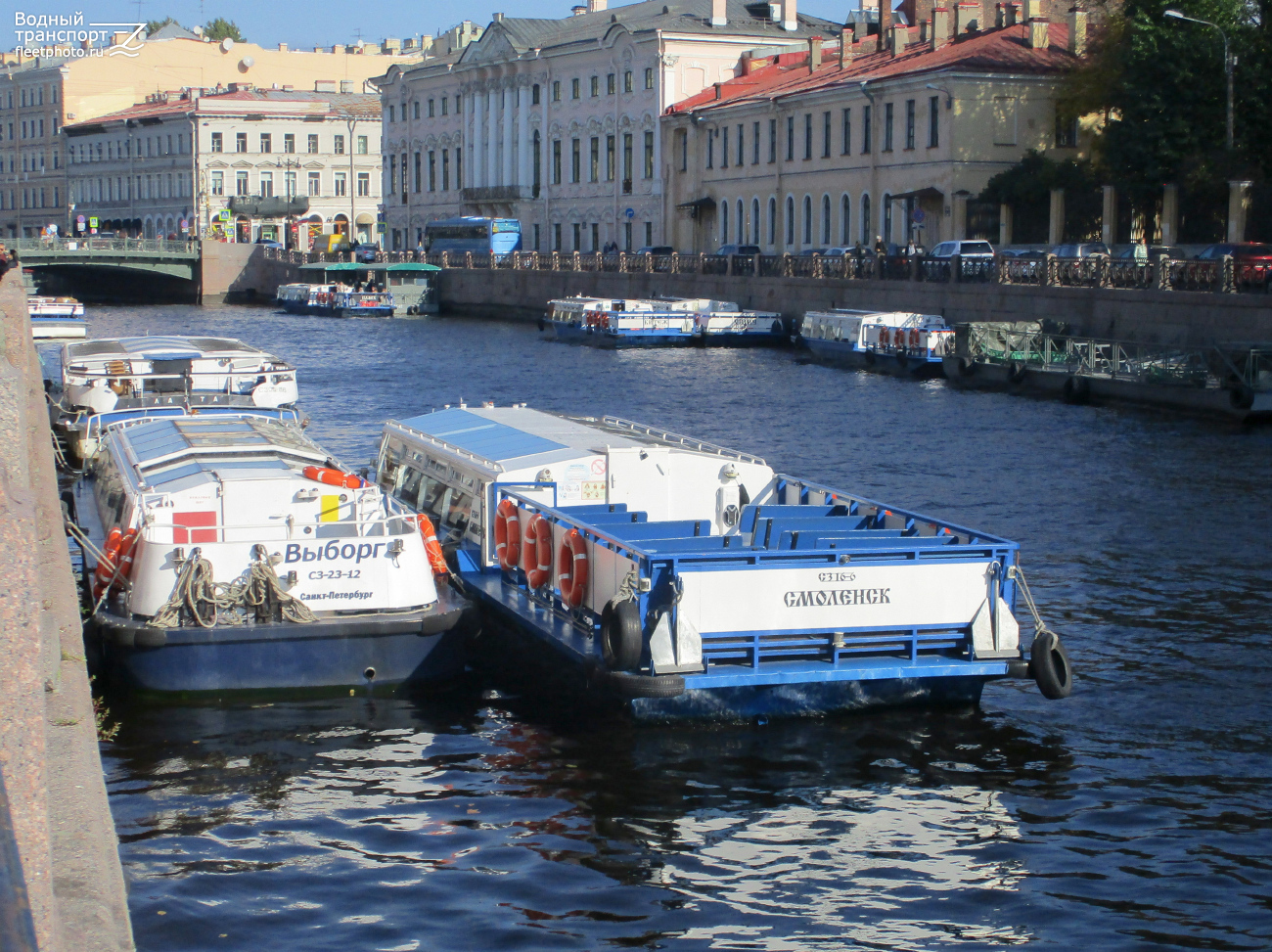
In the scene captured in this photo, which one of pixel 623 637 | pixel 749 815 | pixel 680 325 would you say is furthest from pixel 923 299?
pixel 749 815

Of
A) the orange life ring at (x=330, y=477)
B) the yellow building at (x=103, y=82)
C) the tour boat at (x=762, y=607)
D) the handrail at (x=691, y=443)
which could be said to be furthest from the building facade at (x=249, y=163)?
the tour boat at (x=762, y=607)

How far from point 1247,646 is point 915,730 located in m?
3.90

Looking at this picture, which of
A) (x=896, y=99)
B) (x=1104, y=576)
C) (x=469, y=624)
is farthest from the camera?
(x=896, y=99)

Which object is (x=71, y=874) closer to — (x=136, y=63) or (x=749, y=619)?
(x=749, y=619)

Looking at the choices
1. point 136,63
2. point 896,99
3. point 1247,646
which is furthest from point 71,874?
point 136,63

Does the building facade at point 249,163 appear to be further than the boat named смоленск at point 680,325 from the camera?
Yes

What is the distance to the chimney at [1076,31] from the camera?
174 ft

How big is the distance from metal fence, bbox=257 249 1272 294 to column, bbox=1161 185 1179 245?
13.1 feet

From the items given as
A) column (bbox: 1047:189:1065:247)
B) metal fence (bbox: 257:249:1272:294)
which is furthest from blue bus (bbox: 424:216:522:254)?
column (bbox: 1047:189:1065:247)

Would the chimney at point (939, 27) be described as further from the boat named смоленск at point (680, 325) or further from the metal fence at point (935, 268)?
the boat named смоленск at point (680, 325)

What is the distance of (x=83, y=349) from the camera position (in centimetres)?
2698

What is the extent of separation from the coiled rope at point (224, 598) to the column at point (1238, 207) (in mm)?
32130

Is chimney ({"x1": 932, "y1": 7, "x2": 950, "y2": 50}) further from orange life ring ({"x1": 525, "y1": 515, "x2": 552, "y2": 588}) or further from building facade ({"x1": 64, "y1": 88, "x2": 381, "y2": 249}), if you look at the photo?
building facade ({"x1": 64, "y1": 88, "x2": 381, "y2": 249})

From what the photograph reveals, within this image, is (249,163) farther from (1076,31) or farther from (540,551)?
(540,551)
